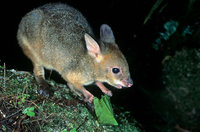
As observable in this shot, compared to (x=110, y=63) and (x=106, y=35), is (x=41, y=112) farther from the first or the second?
(x=106, y=35)

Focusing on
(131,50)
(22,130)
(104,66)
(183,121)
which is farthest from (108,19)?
(22,130)

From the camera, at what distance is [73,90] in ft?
14.8

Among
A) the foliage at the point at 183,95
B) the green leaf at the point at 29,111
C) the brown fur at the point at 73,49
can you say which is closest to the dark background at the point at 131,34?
the foliage at the point at 183,95

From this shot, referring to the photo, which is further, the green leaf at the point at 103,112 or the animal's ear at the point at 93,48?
→ the animal's ear at the point at 93,48

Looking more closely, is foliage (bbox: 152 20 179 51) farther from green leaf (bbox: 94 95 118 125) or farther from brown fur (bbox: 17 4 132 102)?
green leaf (bbox: 94 95 118 125)

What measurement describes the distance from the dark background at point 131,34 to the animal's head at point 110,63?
6.11 ft

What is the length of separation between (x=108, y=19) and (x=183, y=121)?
148 inches

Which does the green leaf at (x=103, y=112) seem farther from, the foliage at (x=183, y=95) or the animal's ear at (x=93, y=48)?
the foliage at (x=183, y=95)

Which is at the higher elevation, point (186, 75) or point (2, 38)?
point (2, 38)

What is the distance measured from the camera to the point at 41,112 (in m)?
3.18

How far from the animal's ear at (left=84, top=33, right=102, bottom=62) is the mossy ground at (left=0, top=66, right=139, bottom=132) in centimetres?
96

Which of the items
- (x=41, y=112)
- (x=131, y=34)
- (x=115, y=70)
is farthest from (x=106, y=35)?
(x=131, y=34)

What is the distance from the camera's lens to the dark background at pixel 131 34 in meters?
5.93

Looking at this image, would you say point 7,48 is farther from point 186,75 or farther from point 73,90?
point 186,75
